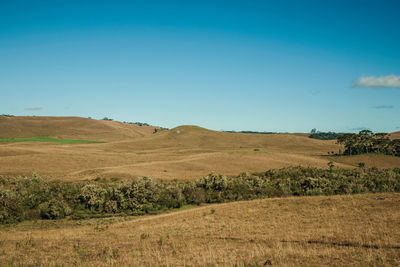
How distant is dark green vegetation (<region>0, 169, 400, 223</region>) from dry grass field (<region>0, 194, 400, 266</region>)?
12.8 ft

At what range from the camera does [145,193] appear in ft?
115

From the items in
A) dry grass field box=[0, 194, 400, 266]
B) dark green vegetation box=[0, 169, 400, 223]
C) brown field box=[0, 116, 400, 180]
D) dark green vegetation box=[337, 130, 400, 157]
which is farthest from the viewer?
dark green vegetation box=[337, 130, 400, 157]

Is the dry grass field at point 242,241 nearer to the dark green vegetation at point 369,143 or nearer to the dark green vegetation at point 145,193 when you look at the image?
the dark green vegetation at point 145,193

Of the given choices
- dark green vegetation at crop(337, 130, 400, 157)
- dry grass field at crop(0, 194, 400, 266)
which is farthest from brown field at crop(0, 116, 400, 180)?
dry grass field at crop(0, 194, 400, 266)

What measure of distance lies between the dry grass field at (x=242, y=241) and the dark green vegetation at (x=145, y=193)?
12.8ft

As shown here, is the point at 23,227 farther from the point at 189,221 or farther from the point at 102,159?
the point at 102,159

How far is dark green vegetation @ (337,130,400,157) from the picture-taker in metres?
99.2

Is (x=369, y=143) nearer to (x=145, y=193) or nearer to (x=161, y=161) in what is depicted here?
(x=161, y=161)

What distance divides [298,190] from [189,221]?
20806 mm

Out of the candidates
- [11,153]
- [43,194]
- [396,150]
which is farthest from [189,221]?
[396,150]

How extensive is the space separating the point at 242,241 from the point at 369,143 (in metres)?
103

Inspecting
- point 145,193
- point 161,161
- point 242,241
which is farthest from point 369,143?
point 242,241

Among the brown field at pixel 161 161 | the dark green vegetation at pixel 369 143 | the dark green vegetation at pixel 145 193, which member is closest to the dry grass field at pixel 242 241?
the dark green vegetation at pixel 145 193

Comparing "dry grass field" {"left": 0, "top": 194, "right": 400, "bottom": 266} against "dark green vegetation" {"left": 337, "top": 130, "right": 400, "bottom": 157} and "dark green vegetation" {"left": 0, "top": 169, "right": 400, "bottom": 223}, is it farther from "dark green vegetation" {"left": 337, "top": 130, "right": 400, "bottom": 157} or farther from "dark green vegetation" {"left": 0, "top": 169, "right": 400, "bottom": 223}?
"dark green vegetation" {"left": 337, "top": 130, "right": 400, "bottom": 157}
